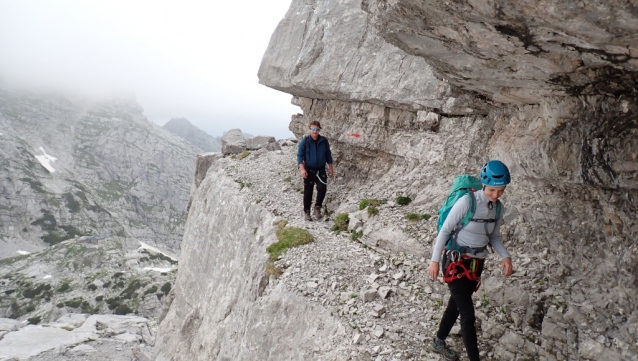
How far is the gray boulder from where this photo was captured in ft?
116

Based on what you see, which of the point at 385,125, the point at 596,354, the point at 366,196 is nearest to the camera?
the point at 596,354

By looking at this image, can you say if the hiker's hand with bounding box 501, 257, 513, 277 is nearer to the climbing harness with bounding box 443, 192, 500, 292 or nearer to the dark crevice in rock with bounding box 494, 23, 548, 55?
the climbing harness with bounding box 443, 192, 500, 292

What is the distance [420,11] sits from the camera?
253 inches

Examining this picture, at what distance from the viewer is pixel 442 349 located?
7.83 metres

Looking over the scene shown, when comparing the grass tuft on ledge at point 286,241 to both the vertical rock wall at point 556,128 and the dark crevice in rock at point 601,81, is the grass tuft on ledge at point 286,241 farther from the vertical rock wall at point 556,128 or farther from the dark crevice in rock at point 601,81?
the dark crevice in rock at point 601,81

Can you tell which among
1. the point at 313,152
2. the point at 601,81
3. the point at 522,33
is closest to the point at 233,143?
the point at 313,152

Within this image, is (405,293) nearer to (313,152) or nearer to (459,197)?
(459,197)

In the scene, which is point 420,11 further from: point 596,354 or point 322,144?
point 322,144

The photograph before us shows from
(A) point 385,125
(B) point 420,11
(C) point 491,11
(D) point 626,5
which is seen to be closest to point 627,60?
(D) point 626,5

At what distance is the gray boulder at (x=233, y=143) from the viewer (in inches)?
1387

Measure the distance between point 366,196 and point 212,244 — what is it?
35.3 feet

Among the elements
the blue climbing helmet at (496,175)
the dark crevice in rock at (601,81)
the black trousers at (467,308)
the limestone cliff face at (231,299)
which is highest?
the dark crevice in rock at (601,81)

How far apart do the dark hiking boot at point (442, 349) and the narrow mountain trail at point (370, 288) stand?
0.15 metres

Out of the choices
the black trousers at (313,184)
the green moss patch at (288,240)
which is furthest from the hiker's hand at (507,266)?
the black trousers at (313,184)
